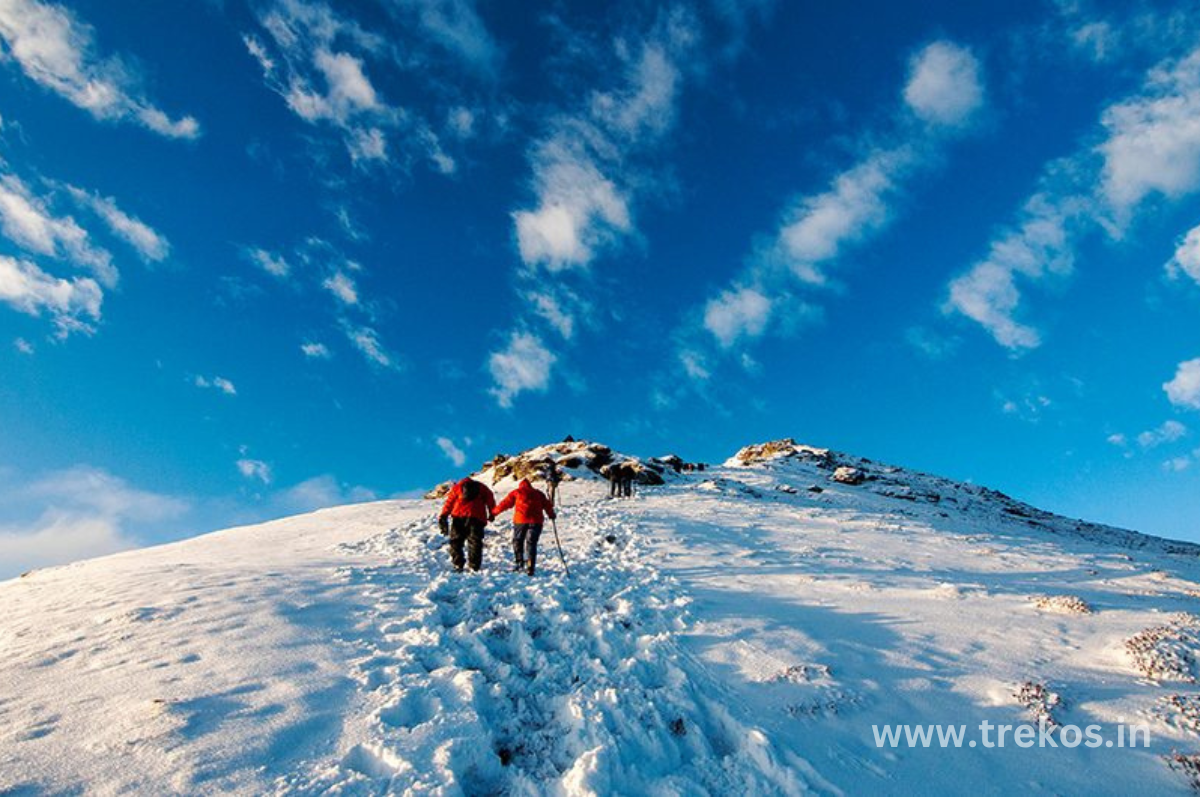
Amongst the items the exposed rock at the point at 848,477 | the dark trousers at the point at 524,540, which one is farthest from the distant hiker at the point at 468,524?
A: the exposed rock at the point at 848,477

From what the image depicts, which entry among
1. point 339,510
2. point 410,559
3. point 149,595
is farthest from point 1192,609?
point 339,510

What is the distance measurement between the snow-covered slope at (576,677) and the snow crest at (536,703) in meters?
0.03

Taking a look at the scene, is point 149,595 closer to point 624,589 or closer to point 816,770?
point 624,589

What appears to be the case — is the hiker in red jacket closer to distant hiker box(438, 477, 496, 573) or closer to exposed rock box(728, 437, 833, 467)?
distant hiker box(438, 477, 496, 573)

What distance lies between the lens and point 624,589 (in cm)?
1223

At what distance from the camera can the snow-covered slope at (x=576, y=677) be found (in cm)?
528

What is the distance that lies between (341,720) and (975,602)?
11.7m

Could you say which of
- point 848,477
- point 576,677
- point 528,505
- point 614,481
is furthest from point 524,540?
point 848,477

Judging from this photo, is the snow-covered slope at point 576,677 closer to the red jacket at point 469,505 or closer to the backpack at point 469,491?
the red jacket at point 469,505

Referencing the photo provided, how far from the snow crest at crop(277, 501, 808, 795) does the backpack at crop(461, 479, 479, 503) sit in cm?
288

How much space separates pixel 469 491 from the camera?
48.5 feet

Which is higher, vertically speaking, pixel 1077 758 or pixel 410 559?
pixel 410 559

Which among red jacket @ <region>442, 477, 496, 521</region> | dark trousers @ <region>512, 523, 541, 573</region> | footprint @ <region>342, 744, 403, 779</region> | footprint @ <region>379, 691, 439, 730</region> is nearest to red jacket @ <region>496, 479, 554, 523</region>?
dark trousers @ <region>512, 523, 541, 573</region>

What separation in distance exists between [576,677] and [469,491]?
7904 millimetres
